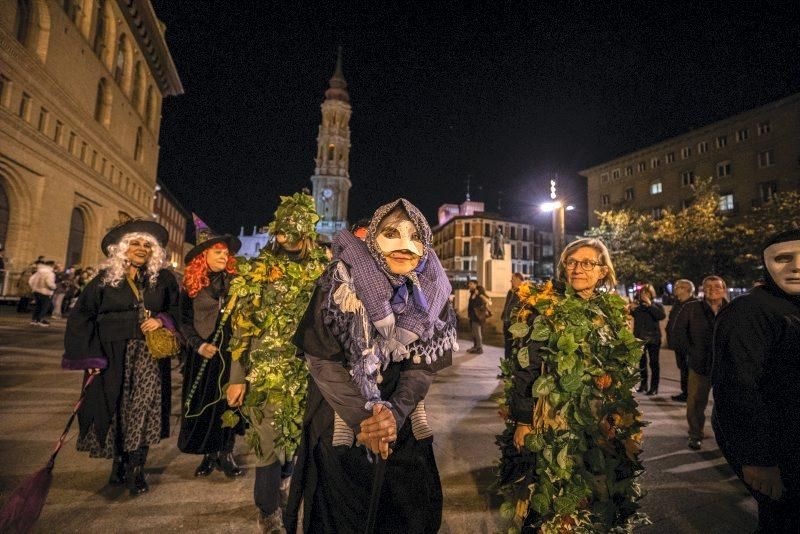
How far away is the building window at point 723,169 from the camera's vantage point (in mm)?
33906

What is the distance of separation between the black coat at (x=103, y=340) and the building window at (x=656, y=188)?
4626 centimetres

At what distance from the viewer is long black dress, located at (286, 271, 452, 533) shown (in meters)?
1.72

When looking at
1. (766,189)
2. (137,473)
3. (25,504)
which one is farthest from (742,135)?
(25,504)

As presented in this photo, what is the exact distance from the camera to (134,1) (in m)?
25.8

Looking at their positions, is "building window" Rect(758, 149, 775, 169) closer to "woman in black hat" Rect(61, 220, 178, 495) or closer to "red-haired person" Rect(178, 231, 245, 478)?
"red-haired person" Rect(178, 231, 245, 478)

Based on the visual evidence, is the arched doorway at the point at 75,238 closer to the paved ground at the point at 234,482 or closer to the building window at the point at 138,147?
the building window at the point at 138,147

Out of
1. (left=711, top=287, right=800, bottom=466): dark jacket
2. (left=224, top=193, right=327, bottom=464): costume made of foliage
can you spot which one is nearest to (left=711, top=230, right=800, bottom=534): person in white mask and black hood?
(left=711, top=287, right=800, bottom=466): dark jacket

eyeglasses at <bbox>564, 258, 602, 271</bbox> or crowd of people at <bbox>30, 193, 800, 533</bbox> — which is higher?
eyeglasses at <bbox>564, 258, 602, 271</bbox>

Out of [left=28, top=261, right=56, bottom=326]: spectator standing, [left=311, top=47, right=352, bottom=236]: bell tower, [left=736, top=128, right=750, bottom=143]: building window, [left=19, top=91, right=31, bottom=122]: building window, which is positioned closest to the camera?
[left=28, top=261, right=56, bottom=326]: spectator standing

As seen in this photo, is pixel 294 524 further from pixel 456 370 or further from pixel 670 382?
pixel 670 382

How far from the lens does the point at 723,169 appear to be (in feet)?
113

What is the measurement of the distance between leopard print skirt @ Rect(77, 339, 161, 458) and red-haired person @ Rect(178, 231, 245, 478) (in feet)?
0.75

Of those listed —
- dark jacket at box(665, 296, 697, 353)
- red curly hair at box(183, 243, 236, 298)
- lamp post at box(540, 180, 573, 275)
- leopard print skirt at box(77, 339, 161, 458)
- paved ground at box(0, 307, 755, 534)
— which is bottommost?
paved ground at box(0, 307, 755, 534)

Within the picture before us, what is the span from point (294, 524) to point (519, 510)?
4.67 feet
